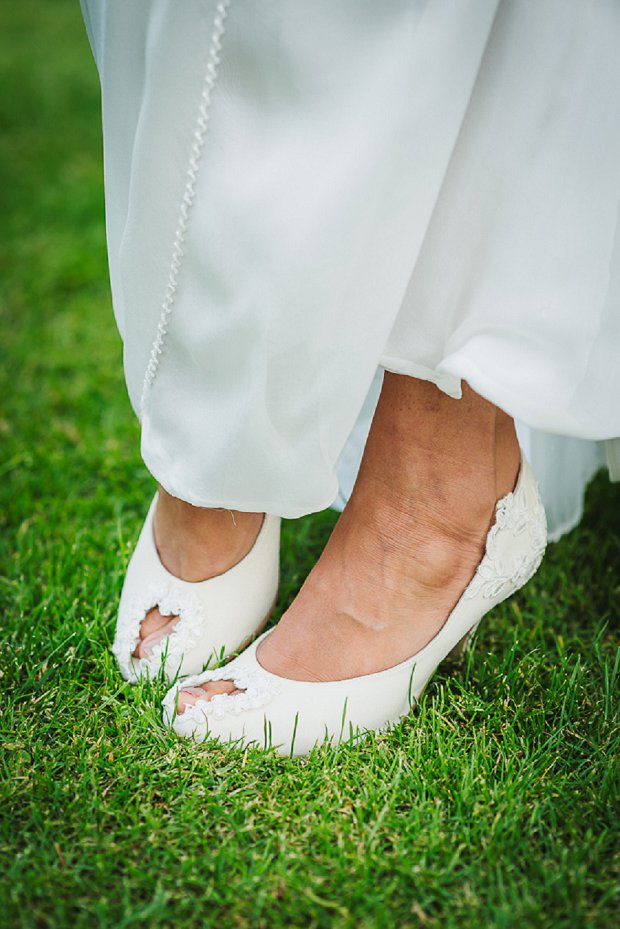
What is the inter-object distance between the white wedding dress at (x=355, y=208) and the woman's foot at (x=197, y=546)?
0.22 m

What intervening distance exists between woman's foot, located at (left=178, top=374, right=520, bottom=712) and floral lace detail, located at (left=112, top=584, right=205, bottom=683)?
0.28 ft

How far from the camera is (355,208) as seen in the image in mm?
906

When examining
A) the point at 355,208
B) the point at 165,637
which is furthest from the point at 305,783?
the point at 355,208

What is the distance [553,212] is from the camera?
93 centimetres

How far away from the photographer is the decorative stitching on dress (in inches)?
35.1

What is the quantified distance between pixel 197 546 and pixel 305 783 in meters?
0.37

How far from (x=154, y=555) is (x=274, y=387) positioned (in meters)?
0.44

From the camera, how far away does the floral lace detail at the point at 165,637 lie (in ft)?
3.94

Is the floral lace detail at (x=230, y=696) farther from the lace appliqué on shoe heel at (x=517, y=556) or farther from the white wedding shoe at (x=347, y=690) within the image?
the lace appliqué on shoe heel at (x=517, y=556)

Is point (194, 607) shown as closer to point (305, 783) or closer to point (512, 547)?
point (305, 783)

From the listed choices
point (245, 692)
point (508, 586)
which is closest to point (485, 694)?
→ point (508, 586)

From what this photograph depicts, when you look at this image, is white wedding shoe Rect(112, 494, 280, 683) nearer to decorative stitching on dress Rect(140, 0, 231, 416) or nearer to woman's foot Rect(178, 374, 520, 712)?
woman's foot Rect(178, 374, 520, 712)

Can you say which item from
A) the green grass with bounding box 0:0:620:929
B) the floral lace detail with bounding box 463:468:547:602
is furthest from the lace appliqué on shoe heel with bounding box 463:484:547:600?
the green grass with bounding box 0:0:620:929

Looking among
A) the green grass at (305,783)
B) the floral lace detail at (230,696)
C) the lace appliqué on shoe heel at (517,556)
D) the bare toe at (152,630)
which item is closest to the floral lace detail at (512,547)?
the lace appliqué on shoe heel at (517,556)
